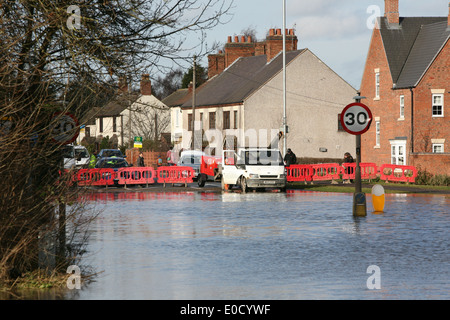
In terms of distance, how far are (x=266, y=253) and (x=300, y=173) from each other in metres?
29.7

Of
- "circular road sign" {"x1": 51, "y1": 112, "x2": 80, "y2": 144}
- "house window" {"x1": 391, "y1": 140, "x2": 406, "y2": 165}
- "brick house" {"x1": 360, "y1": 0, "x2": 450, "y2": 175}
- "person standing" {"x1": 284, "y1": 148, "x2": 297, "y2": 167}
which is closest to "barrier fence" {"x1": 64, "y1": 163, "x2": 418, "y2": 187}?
"person standing" {"x1": 284, "y1": 148, "x2": 297, "y2": 167}

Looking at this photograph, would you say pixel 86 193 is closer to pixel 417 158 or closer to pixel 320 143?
pixel 417 158

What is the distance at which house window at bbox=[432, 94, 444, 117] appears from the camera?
54906 millimetres

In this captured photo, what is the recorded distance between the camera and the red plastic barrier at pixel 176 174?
1718 inches

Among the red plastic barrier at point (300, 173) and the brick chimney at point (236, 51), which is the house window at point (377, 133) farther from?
the brick chimney at point (236, 51)

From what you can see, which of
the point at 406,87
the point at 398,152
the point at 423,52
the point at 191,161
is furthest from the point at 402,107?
the point at 191,161

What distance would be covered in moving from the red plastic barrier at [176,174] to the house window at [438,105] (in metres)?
19.5

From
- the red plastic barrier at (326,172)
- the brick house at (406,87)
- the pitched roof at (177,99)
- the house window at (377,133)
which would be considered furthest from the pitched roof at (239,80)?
the red plastic barrier at (326,172)

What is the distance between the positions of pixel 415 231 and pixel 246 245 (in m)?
4.83

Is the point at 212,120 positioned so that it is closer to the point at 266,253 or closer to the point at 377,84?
the point at 377,84

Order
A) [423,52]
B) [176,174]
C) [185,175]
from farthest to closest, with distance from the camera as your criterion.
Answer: [423,52]
[176,174]
[185,175]

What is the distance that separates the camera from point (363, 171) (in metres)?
45.4

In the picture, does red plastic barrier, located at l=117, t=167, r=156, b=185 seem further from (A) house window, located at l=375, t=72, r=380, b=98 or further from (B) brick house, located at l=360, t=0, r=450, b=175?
(A) house window, located at l=375, t=72, r=380, b=98

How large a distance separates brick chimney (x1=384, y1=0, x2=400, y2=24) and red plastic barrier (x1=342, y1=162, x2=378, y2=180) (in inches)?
699
